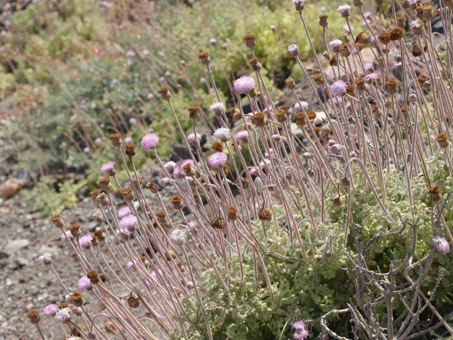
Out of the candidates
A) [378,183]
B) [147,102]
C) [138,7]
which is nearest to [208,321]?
[378,183]

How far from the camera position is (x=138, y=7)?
8.23 m

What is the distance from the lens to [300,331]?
1.92 meters

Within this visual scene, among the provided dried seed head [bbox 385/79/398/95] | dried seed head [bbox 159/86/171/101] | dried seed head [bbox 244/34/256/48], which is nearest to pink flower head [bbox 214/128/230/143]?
dried seed head [bbox 159/86/171/101]

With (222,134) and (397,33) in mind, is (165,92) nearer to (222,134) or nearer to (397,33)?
(222,134)

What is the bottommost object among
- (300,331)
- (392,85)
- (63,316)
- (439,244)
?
(300,331)

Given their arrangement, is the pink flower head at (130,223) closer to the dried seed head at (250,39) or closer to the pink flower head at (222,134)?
the pink flower head at (222,134)

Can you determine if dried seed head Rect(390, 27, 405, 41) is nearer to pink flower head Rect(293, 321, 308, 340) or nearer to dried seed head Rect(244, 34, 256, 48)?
dried seed head Rect(244, 34, 256, 48)

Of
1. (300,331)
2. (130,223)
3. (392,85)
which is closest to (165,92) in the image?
(130,223)

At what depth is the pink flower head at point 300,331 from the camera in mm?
1899

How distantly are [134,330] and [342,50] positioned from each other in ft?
5.11

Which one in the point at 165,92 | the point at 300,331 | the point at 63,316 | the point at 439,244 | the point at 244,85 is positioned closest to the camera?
the point at 439,244

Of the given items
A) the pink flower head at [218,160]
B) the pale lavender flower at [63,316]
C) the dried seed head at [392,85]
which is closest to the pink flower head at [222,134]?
the pink flower head at [218,160]

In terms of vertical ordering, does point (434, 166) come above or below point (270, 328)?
above

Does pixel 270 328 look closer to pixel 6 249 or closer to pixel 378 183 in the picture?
pixel 378 183
